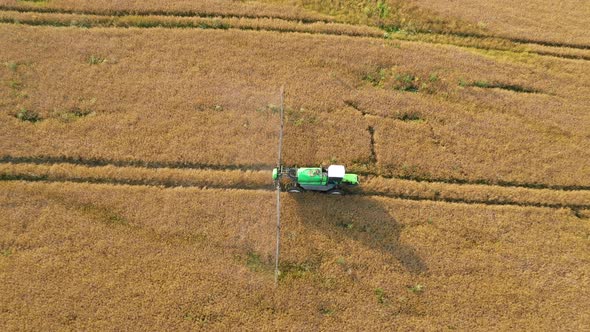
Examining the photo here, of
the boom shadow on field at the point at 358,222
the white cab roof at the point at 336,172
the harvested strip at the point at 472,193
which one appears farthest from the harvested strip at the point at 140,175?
the harvested strip at the point at 472,193

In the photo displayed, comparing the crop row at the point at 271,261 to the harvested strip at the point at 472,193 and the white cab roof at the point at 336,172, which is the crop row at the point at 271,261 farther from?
the white cab roof at the point at 336,172

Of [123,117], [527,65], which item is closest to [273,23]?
[123,117]

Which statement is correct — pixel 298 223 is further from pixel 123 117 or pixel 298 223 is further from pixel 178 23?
pixel 178 23

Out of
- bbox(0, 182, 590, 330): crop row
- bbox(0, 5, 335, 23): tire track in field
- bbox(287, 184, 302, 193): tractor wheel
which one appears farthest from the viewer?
bbox(0, 5, 335, 23): tire track in field

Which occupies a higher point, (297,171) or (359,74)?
(359,74)

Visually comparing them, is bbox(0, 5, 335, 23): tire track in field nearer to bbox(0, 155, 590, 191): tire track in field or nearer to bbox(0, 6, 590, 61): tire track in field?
bbox(0, 6, 590, 61): tire track in field

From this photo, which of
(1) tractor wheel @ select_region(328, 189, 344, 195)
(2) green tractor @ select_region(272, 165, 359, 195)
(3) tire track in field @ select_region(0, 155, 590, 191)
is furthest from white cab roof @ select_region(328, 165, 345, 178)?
(3) tire track in field @ select_region(0, 155, 590, 191)
